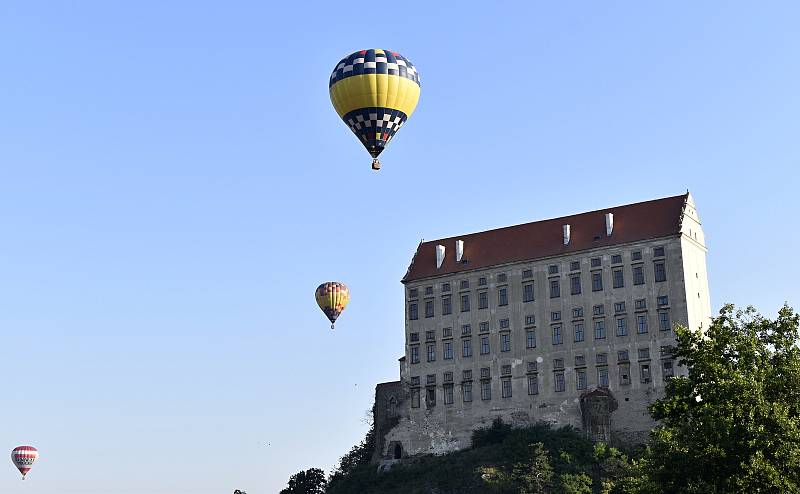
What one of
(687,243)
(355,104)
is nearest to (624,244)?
(687,243)

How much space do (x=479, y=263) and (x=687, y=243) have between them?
52.2 ft

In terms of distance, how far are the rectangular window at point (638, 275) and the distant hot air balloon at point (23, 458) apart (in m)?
56.5

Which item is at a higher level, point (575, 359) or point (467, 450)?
point (575, 359)

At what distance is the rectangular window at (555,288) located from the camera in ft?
288

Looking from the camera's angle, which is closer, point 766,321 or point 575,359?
point 766,321

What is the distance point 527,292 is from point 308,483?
25.9 meters

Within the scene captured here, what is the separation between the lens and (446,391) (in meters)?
90.8

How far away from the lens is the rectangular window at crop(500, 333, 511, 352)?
8869 centimetres

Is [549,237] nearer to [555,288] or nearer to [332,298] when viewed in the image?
[555,288]

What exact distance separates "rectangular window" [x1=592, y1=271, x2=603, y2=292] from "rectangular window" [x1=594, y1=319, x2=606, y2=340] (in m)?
2.31

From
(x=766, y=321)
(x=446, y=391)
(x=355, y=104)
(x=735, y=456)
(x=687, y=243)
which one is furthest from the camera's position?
(x=446, y=391)

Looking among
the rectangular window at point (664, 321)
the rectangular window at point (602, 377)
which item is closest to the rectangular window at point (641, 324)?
the rectangular window at point (664, 321)

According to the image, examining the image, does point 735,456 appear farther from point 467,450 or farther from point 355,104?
point 467,450

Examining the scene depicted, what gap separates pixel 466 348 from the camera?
9044 cm
